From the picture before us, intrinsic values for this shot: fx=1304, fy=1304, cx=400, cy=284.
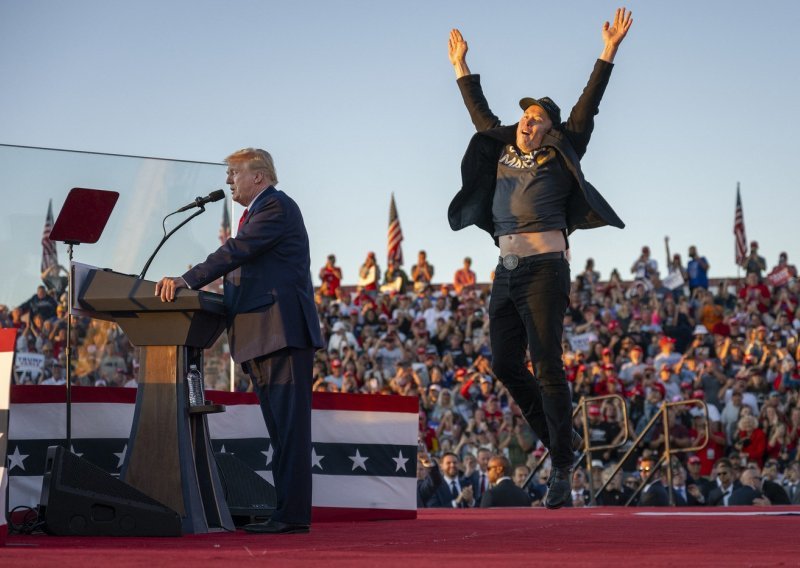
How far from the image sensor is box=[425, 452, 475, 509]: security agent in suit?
12852mm

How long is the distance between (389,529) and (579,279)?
1691cm

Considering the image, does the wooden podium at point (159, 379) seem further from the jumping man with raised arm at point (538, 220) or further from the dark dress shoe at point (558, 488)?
the dark dress shoe at point (558, 488)

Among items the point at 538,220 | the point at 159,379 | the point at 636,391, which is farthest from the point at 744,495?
the point at 159,379

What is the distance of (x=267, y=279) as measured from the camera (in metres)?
5.52

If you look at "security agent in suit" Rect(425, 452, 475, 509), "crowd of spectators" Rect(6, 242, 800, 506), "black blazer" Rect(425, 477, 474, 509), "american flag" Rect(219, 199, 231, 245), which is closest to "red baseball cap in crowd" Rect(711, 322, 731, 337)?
"crowd of spectators" Rect(6, 242, 800, 506)

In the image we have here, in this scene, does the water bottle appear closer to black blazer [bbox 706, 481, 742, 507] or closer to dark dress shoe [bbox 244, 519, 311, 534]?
dark dress shoe [bbox 244, 519, 311, 534]

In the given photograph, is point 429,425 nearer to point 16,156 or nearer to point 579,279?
point 579,279

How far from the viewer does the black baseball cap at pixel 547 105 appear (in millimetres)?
6379

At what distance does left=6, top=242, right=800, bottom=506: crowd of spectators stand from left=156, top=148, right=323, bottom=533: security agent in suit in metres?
2.82

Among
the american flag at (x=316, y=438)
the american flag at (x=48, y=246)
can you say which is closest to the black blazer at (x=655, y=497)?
the american flag at (x=316, y=438)

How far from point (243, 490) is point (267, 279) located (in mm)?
1462

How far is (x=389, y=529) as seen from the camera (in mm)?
5980

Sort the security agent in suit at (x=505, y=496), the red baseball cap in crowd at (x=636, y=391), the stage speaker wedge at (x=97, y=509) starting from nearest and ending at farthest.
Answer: the stage speaker wedge at (x=97, y=509) < the security agent in suit at (x=505, y=496) < the red baseball cap in crowd at (x=636, y=391)

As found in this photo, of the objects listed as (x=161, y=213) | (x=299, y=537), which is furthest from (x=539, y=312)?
(x=161, y=213)
